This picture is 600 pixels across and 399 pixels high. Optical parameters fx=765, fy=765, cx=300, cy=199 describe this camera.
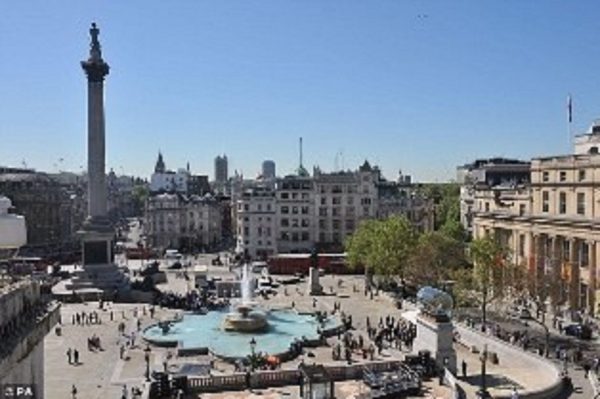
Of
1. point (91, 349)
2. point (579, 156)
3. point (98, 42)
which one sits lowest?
point (91, 349)

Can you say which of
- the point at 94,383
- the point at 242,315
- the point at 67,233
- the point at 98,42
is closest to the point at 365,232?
the point at 242,315

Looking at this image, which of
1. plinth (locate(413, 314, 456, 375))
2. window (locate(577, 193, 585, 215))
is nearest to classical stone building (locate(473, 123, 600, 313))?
window (locate(577, 193, 585, 215))

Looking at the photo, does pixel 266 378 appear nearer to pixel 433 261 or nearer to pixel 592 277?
pixel 592 277

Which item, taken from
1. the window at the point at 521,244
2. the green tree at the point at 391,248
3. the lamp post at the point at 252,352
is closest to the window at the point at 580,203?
the window at the point at 521,244

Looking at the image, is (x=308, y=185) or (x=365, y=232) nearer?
(x=365, y=232)

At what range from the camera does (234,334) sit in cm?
6525

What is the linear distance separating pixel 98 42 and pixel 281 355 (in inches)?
2672

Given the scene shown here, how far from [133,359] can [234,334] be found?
1135cm

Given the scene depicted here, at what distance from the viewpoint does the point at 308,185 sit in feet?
469

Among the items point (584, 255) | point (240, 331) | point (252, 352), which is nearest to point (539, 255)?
point (584, 255)

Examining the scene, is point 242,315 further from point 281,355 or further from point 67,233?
point 67,233

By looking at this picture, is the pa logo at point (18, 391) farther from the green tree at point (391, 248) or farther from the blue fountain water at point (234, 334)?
the green tree at point (391, 248)

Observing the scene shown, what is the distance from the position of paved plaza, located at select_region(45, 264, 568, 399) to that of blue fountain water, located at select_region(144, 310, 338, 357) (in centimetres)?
200

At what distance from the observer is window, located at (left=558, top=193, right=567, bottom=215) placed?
78000 millimetres
